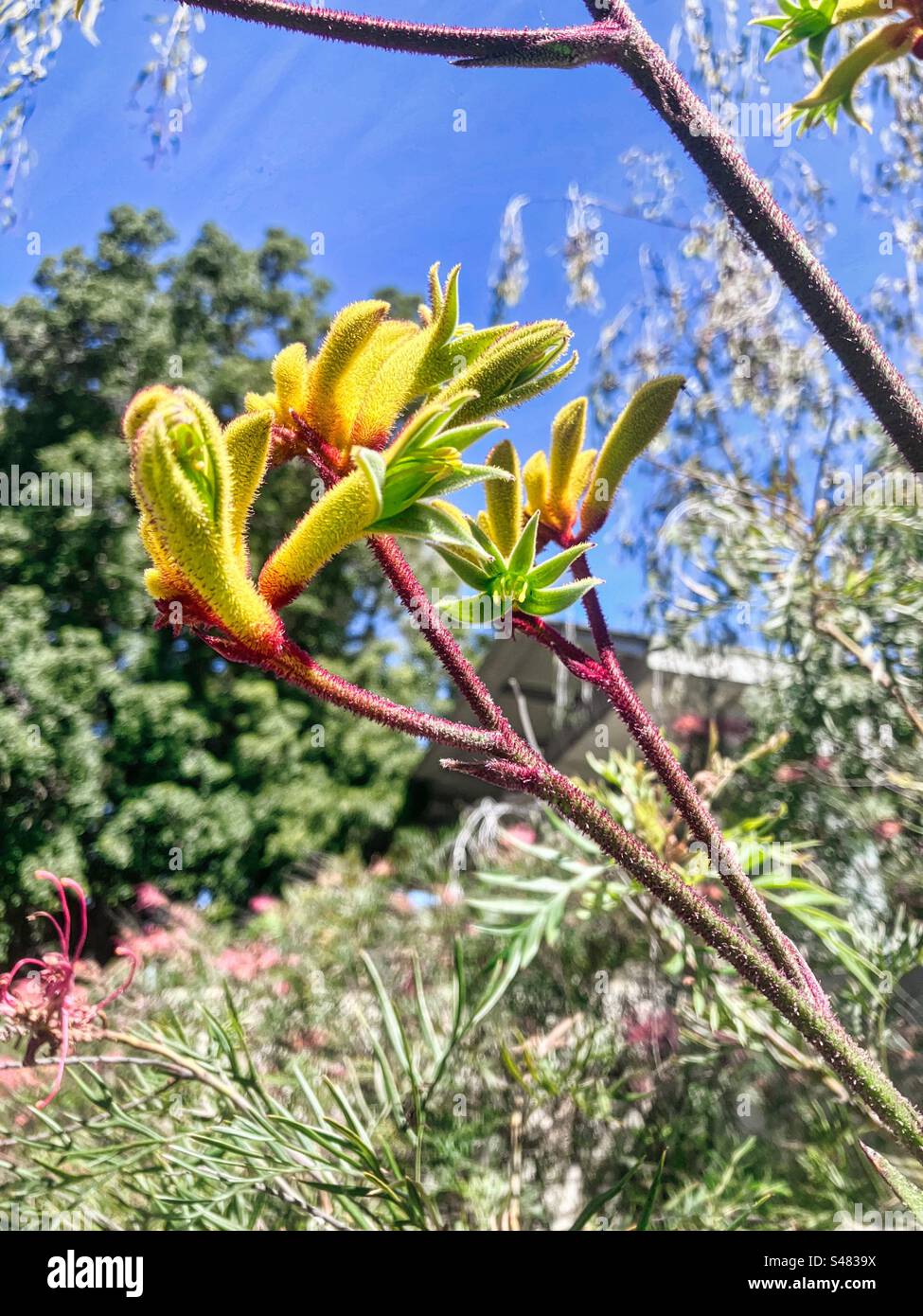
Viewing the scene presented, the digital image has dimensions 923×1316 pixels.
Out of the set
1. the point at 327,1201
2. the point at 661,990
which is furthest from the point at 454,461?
the point at 661,990

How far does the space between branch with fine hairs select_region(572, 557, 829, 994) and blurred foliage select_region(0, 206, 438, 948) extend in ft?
14.2

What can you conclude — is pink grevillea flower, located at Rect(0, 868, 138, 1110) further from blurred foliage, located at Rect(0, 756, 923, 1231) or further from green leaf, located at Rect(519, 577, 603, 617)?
green leaf, located at Rect(519, 577, 603, 617)

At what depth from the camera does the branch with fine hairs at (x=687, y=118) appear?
0.26 metres

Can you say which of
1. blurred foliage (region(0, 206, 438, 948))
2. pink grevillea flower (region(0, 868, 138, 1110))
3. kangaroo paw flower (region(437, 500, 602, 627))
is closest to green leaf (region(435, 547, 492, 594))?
kangaroo paw flower (region(437, 500, 602, 627))

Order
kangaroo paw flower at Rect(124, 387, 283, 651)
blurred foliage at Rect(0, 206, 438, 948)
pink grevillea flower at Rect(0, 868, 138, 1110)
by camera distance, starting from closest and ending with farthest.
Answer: kangaroo paw flower at Rect(124, 387, 283, 651) → pink grevillea flower at Rect(0, 868, 138, 1110) → blurred foliage at Rect(0, 206, 438, 948)

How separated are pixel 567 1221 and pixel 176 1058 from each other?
129cm

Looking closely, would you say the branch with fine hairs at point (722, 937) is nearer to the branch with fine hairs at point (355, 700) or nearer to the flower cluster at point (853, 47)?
the branch with fine hairs at point (355, 700)

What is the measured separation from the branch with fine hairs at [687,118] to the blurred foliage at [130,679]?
4.35 metres

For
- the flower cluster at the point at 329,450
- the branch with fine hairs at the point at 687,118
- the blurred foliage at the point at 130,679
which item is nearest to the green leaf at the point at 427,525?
the flower cluster at the point at 329,450

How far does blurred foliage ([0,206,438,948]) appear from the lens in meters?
4.36

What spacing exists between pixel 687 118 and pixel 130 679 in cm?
497

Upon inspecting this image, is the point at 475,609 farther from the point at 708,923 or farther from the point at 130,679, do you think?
the point at 130,679

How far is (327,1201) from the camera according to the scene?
0.58 m
